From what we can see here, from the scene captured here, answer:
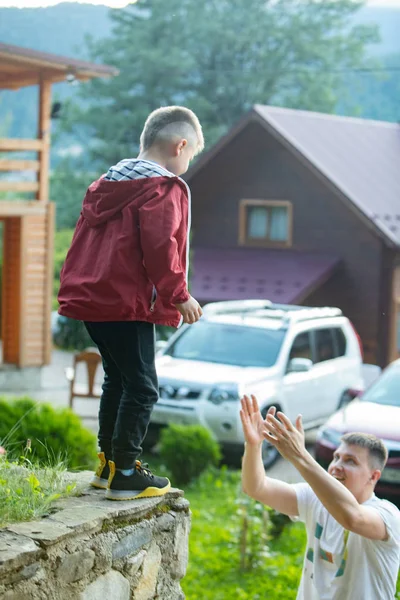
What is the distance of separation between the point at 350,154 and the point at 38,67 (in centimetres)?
706

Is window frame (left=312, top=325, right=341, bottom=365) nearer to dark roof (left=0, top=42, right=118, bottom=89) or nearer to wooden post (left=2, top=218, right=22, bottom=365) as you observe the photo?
dark roof (left=0, top=42, right=118, bottom=89)

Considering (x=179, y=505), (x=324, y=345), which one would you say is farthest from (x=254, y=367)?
(x=179, y=505)

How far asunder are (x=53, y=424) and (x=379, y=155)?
14238mm

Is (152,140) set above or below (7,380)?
above

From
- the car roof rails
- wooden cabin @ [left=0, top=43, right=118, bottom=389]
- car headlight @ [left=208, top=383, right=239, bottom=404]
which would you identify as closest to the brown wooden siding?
wooden cabin @ [left=0, top=43, right=118, bottom=389]

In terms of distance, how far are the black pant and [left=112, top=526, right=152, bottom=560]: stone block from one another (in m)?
0.18

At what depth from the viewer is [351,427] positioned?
7.17 metres

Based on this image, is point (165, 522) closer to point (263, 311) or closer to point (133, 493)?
point (133, 493)

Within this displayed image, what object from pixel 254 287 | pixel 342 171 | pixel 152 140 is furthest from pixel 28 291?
pixel 152 140

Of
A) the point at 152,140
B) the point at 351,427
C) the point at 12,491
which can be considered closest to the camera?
the point at 12,491

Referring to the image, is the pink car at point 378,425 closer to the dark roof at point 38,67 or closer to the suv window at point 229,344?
the suv window at point 229,344

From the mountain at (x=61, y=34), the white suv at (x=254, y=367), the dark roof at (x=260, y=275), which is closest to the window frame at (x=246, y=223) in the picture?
the dark roof at (x=260, y=275)

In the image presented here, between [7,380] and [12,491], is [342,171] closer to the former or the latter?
[7,380]

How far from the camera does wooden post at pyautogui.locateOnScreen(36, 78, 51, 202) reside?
1325 centimetres
